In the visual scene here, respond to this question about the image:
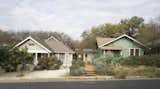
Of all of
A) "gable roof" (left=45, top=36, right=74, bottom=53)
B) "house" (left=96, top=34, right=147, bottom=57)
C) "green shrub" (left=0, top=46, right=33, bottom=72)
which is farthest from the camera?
"gable roof" (left=45, top=36, right=74, bottom=53)

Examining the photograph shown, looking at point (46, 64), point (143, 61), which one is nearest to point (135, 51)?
point (143, 61)

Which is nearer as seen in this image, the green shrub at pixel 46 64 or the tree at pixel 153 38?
the green shrub at pixel 46 64

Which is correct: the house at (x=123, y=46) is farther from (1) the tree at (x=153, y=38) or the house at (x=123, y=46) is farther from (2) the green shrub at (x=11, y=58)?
(2) the green shrub at (x=11, y=58)

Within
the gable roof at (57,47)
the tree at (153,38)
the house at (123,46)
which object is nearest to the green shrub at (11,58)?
the gable roof at (57,47)

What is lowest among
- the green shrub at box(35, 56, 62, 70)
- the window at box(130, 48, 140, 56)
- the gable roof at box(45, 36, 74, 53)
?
the green shrub at box(35, 56, 62, 70)

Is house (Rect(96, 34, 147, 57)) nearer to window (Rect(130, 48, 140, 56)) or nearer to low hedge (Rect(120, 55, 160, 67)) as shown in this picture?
window (Rect(130, 48, 140, 56))

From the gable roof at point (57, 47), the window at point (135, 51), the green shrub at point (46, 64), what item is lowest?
the green shrub at point (46, 64)

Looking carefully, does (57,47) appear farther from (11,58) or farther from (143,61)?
(143,61)

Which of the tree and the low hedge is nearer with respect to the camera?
the low hedge

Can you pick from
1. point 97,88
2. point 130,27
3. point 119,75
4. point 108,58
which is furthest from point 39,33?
point 97,88

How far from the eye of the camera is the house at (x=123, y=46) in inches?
2035

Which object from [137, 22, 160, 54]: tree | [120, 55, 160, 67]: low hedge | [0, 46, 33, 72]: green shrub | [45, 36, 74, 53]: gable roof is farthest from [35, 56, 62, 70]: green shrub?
[137, 22, 160, 54]: tree

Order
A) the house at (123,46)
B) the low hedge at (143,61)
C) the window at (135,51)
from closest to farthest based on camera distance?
1. the low hedge at (143,61)
2. the house at (123,46)
3. the window at (135,51)

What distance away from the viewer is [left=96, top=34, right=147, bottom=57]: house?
170 feet
